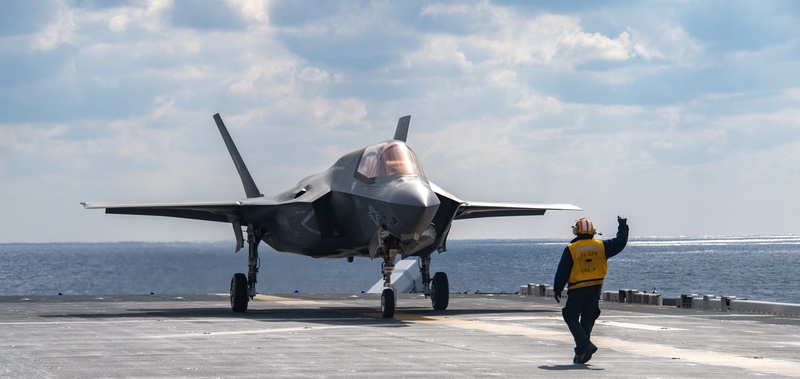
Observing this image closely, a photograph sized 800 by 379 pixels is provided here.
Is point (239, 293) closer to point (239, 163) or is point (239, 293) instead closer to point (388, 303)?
point (388, 303)

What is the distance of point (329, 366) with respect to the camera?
14047 millimetres

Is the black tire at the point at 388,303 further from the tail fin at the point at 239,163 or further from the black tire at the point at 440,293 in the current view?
the tail fin at the point at 239,163

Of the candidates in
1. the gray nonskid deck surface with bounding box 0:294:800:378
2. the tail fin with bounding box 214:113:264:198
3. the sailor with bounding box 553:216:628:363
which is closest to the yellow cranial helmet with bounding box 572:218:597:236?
the sailor with bounding box 553:216:628:363

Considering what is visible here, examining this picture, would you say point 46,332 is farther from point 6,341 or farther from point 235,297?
point 235,297

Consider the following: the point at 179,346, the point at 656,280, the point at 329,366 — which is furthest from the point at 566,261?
the point at 656,280

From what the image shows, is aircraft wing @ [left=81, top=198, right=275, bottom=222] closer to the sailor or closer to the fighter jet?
the fighter jet

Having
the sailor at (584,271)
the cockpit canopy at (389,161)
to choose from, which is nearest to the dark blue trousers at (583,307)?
the sailor at (584,271)

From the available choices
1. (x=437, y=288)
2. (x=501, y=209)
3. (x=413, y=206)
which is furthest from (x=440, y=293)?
(x=413, y=206)

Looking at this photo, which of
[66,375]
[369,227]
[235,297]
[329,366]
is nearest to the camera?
[66,375]

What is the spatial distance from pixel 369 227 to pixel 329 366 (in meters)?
11.0

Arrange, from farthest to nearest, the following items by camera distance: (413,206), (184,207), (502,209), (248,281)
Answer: (502,209) < (184,207) < (248,281) < (413,206)

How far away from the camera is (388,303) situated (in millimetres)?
24078

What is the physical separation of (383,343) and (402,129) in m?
12.5

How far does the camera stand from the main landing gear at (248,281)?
28.0m
